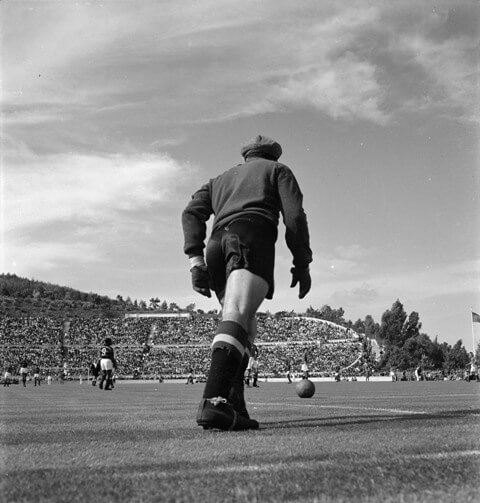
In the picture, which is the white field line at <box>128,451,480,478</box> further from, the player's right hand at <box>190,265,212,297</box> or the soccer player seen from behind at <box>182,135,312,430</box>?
the player's right hand at <box>190,265,212,297</box>

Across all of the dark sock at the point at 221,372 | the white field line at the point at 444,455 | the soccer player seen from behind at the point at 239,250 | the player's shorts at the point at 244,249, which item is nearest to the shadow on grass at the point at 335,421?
the soccer player seen from behind at the point at 239,250

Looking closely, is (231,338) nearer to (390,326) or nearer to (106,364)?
(106,364)

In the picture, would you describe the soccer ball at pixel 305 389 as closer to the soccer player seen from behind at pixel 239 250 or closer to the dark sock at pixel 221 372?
the soccer player seen from behind at pixel 239 250

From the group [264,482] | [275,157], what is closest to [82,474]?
[264,482]

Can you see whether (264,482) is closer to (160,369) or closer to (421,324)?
(160,369)

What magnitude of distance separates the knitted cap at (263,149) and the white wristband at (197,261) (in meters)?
0.88

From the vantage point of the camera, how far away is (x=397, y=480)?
2.07 m

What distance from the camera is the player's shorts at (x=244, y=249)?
4.31 m

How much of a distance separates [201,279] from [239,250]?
0.60m

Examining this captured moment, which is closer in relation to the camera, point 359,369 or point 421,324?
point 359,369

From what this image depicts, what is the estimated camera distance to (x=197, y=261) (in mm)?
4902

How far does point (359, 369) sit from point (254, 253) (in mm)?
73188

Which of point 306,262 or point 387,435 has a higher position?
point 306,262

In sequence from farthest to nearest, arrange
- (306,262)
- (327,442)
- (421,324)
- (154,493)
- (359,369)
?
1. (421,324)
2. (359,369)
3. (306,262)
4. (327,442)
5. (154,493)
